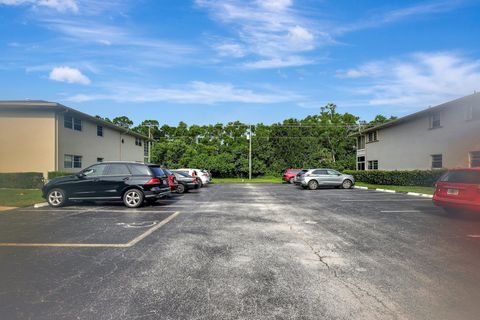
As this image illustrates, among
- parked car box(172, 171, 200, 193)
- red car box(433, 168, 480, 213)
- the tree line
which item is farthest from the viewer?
the tree line

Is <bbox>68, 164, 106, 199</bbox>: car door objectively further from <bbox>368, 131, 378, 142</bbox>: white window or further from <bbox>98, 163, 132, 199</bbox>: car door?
<bbox>368, 131, 378, 142</bbox>: white window

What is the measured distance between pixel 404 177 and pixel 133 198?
774 inches

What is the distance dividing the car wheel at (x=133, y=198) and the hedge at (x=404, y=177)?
1813cm

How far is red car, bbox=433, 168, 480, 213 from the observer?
28.5ft

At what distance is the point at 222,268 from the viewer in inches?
190

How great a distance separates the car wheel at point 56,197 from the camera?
Result: 12094 millimetres

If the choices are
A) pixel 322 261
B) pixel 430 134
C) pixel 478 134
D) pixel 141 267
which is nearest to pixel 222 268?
pixel 141 267

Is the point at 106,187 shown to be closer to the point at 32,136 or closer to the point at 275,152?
the point at 32,136

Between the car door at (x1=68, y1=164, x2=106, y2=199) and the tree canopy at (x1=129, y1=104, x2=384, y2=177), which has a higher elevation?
the tree canopy at (x1=129, y1=104, x2=384, y2=177)

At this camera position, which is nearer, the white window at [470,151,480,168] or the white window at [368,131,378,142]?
the white window at [470,151,480,168]

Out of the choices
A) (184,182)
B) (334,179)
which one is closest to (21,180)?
(184,182)

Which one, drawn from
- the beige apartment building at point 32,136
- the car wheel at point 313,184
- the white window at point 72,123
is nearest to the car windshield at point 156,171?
the beige apartment building at point 32,136

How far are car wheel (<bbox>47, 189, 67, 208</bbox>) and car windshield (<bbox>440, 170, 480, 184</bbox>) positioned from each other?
13152 millimetres

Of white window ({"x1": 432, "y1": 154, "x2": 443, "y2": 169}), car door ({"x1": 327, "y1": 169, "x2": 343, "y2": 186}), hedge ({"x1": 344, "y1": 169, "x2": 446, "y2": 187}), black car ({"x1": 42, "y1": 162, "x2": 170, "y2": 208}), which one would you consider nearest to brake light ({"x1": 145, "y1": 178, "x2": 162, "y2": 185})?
black car ({"x1": 42, "y1": 162, "x2": 170, "y2": 208})
